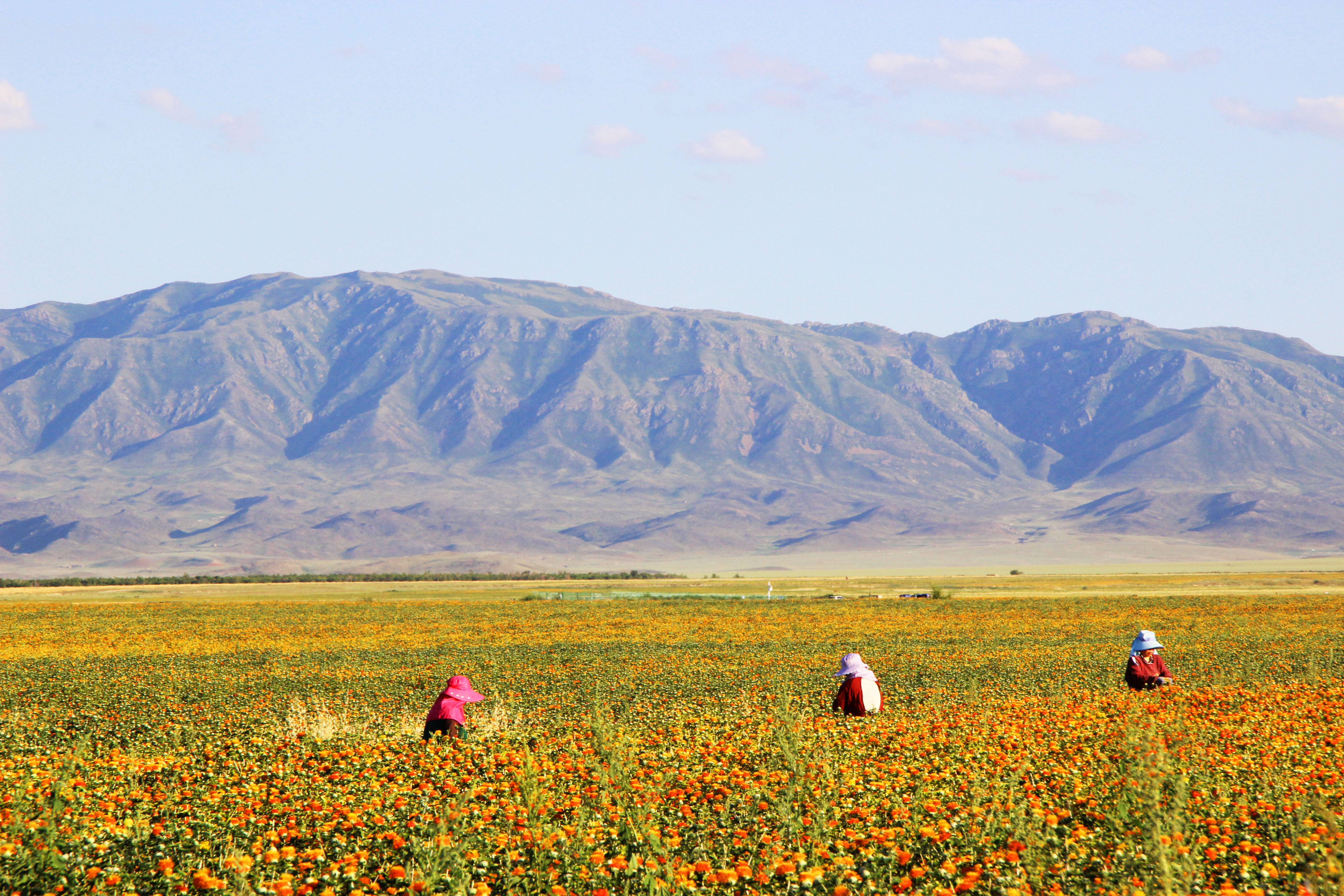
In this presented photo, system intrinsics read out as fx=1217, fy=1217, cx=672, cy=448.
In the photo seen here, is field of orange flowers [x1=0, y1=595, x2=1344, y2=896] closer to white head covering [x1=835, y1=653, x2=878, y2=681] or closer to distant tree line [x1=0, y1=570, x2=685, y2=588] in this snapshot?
white head covering [x1=835, y1=653, x2=878, y2=681]

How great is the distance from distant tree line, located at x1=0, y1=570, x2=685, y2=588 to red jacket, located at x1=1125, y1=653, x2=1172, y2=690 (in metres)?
94.2

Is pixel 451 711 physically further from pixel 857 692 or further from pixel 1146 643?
pixel 1146 643

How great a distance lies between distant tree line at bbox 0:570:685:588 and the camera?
351ft

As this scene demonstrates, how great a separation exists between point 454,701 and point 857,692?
20.4 feet

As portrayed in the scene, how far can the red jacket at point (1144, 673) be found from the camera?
2108 cm

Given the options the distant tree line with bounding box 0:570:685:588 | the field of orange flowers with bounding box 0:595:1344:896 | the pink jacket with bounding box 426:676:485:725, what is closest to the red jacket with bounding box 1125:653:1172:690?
the field of orange flowers with bounding box 0:595:1344:896

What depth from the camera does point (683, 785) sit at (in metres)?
12.2

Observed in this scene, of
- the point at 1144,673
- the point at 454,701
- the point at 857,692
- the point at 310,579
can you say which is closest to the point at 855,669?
the point at 857,692

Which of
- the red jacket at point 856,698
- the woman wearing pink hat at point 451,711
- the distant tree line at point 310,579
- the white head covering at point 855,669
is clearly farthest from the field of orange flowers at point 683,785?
the distant tree line at point 310,579

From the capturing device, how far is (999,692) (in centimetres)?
2423

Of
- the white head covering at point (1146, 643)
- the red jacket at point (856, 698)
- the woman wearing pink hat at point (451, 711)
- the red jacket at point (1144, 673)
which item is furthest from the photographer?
the red jacket at point (1144, 673)

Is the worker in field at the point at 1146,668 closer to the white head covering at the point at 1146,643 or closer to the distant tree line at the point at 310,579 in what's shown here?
the white head covering at the point at 1146,643

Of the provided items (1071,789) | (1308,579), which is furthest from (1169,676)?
(1308,579)

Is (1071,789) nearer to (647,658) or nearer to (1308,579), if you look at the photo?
(647,658)
